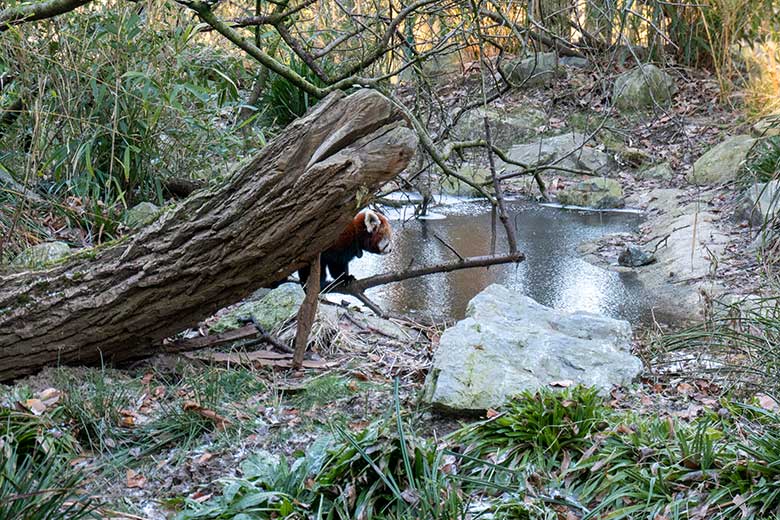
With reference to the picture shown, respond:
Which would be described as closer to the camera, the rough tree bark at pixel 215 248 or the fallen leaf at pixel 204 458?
the fallen leaf at pixel 204 458

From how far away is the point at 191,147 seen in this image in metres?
6.71

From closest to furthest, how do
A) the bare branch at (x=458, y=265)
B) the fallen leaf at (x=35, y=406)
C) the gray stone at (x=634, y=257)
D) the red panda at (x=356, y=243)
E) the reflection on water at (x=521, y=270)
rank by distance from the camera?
the fallen leaf at (x=35, y=406)
the bare branch at (x=458, y=265)
the red panda at (x=356, y=243)
the reflection on water at (x=521, y=270)
the gray stone at (x=634, y=257)

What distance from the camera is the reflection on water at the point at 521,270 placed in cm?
685

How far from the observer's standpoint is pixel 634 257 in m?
7.83

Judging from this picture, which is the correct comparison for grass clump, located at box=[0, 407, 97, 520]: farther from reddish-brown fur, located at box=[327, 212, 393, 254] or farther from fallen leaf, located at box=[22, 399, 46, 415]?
reddish-brown fur, located at box=[327, 212, 393, 254]

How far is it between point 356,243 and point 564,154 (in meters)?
5.02

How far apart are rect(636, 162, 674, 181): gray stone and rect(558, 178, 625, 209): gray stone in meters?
0.66

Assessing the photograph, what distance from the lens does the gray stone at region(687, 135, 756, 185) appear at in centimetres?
981

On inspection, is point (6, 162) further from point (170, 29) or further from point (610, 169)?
point (610, 169)

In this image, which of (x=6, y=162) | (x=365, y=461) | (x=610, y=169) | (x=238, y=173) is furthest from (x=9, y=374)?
(x=610, y=169)

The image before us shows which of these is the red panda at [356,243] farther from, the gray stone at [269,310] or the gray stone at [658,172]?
the gray stone at [658,172]

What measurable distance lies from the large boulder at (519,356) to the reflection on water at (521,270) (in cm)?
208

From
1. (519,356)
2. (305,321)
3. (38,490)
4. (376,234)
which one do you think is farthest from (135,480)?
(376,234)

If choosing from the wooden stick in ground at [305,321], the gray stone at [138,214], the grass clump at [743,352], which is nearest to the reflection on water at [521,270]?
the gray stone at [138,214]
